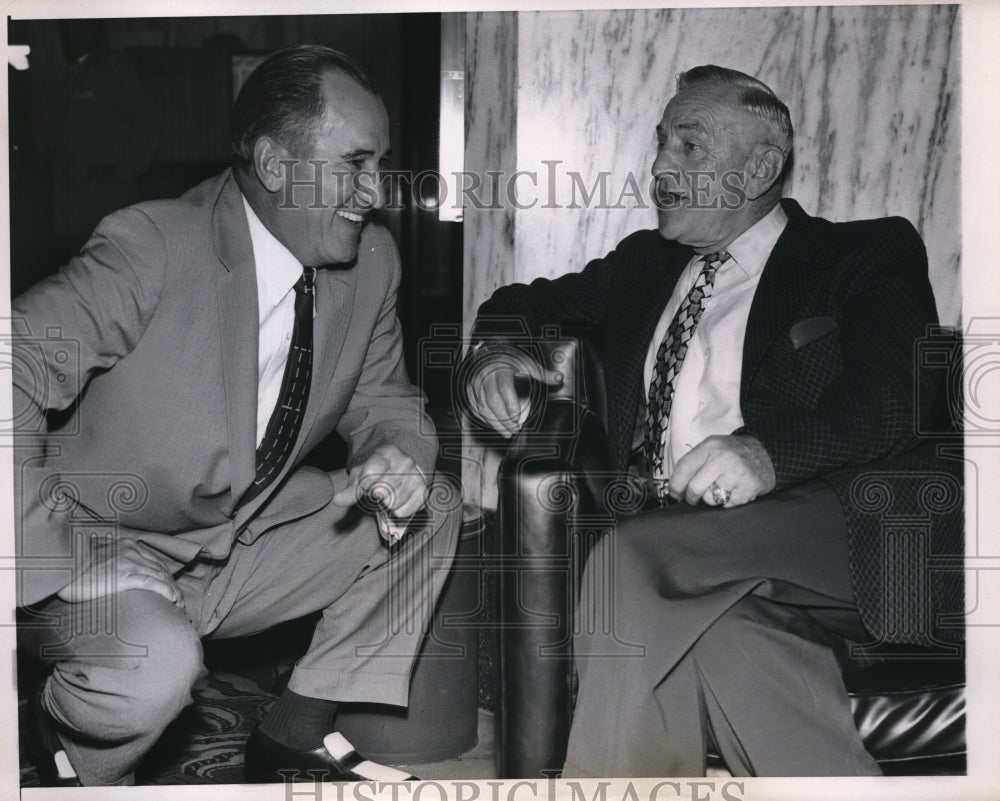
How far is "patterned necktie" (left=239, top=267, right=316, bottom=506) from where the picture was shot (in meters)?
2.25

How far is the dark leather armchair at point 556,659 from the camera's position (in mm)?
2113

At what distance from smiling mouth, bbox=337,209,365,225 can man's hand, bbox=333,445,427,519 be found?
44 centimetres

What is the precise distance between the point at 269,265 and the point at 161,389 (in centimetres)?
32

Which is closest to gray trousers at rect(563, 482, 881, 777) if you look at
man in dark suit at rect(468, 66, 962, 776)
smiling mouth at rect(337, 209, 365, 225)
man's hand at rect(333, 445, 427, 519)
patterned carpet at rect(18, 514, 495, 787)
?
man in dark suit at rect(468, 66, 962, 776)

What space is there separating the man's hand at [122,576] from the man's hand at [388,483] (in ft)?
1.19

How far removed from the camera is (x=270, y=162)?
87.7 inches

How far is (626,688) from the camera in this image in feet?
6.84

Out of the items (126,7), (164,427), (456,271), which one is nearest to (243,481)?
(164,427)

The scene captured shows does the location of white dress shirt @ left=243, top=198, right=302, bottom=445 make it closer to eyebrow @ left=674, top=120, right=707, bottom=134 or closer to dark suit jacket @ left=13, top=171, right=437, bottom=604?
dark suit jacket @ left=13, top=171, right=437, bottom=604

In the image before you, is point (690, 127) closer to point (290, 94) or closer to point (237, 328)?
point (290, 94)

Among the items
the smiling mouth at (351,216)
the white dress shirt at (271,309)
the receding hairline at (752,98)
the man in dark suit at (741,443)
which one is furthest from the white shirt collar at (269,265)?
the receding hairline at (752,98)

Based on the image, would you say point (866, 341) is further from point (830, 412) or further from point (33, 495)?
point (33, 495)

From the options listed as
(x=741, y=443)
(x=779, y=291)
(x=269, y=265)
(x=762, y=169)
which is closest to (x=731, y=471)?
(x=741, y=443)

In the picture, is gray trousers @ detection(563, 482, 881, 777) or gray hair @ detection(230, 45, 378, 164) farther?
gray hair @ detection(230, 45, 378, 164)
